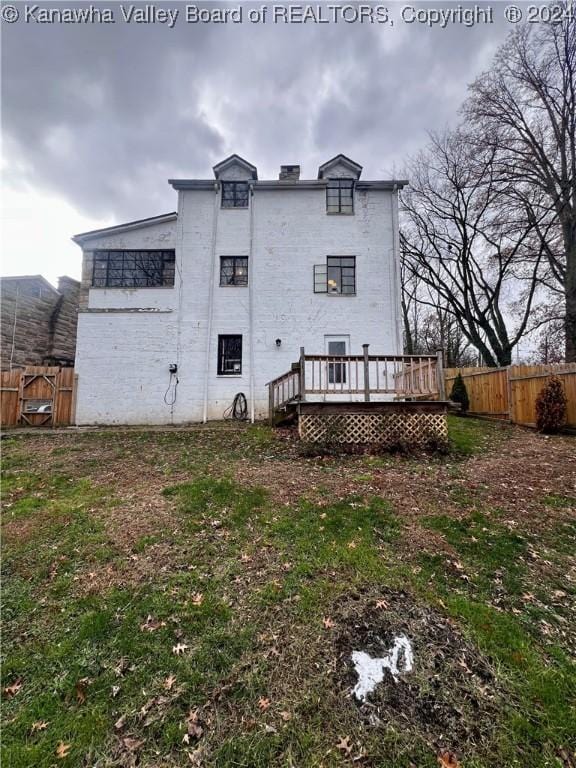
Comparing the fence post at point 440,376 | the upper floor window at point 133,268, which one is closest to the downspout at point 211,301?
the upper floor window at point 133,268

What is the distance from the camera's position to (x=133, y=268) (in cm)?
1258

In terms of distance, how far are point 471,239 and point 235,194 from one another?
13070 mm

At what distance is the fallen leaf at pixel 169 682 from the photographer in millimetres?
2234

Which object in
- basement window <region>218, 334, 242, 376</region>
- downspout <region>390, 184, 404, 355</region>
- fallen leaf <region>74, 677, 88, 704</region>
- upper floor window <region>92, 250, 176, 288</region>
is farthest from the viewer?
upper floor window <region>92, 250, 176, 288</region>

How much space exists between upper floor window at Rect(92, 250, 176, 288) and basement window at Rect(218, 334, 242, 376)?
9.75 feet

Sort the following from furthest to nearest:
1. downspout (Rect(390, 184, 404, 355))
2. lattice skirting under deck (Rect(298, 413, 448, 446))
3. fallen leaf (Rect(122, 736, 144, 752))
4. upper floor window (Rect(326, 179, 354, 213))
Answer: upper floor window (Rect(326, 179, 354, 213)), downspout (Rect(390, 184, 404, 355)), lattice skirting under deck (Rect(298, 413, 448, 446)), fallen leaf (Rect(122, 736, 144, 752))

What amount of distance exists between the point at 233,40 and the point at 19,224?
21.5ft

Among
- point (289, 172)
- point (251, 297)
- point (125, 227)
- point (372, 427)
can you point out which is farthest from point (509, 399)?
point (125, 227)

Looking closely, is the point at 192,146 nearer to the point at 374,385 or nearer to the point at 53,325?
the point at 374,385

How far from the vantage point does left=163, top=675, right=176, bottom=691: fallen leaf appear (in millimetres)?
2234

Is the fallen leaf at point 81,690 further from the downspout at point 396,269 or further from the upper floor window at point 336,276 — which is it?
the upper floor window at point 336,276

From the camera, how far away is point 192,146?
12.8 meters

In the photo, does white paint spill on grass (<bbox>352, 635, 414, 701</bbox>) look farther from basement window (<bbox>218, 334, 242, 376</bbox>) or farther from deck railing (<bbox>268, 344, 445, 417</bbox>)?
basement window (<bbox>218, 334, 242, 376</bbox>)

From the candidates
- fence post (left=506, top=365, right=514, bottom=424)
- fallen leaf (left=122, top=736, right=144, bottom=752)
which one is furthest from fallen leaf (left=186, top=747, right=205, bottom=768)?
fence post (left=506, top=365, right=514, bottom=424)
